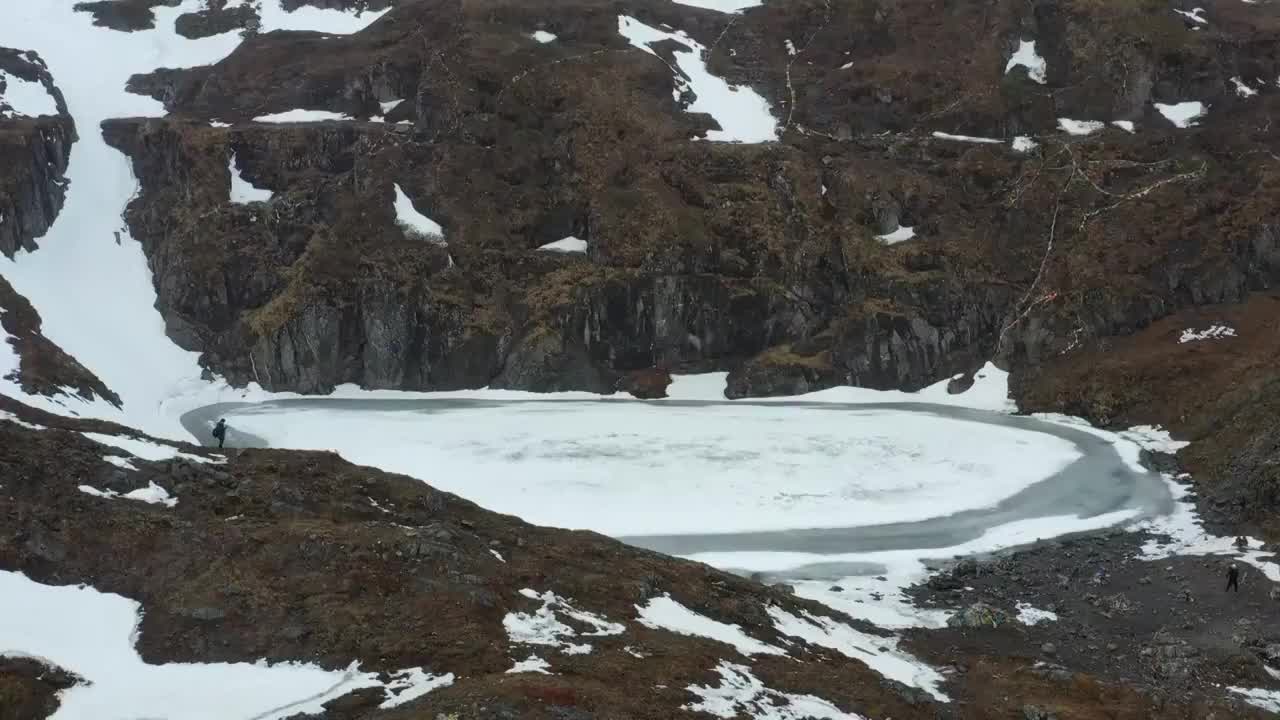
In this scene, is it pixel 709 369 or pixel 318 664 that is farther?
pixel 709 369

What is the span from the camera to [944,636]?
22.7m

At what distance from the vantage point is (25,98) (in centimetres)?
8938

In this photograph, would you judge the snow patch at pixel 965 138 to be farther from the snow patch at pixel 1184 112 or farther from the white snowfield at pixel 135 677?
the white snowfield at pixel 135 677

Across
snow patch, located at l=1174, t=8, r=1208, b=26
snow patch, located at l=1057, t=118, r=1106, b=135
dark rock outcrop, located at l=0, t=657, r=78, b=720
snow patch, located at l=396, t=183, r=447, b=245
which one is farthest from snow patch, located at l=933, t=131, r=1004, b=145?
dark rock outcrop, located at l=0, t=657, r=78, b=720

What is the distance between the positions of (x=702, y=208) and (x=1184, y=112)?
181 feet

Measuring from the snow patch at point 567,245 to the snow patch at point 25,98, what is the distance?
59912 mm

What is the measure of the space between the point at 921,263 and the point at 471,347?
43.6 metres

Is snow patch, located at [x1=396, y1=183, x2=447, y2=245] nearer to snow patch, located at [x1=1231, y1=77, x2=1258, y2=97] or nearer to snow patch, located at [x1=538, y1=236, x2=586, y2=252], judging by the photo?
snow patch, located at [x1=538, y1=236, x2=586, y2=252]

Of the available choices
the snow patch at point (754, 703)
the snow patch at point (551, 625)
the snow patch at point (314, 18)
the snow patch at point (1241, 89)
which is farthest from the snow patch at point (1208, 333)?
the snow patch at point (314, 18)

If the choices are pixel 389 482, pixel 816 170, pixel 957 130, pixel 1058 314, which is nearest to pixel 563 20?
pixel 816 170

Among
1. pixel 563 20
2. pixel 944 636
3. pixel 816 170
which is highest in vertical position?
pixel 563 20

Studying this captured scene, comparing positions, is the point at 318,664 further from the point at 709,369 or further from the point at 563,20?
the point at 563,20

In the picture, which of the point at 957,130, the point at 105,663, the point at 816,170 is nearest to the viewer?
the point at 105,663

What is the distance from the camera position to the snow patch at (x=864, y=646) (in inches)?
735
